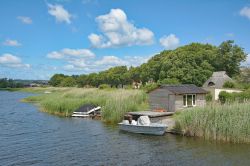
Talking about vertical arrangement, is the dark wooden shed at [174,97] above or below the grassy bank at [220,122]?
above

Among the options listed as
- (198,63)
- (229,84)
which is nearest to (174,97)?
(229,84)

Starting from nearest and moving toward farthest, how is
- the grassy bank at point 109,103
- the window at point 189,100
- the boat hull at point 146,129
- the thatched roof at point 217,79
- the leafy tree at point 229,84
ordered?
the boat hull at point 146,129 < the grassy bank at point 109,103 < the window at point 189,100 < the leafy tree at point 229,84 < the thatched roof at point 217,79

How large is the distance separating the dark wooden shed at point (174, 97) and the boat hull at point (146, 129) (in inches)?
303

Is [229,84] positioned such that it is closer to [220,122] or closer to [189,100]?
[189,100]

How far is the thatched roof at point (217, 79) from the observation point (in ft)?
168

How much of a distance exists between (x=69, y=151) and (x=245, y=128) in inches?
432

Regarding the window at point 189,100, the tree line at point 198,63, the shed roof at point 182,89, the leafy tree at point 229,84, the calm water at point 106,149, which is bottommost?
the calm water at point 106,149

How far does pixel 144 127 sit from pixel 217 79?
31282 mm

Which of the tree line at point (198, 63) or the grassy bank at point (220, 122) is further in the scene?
the tree line at point (198, 63)

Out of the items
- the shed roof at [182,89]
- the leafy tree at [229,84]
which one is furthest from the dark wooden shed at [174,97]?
the leafy tree at [229,84]

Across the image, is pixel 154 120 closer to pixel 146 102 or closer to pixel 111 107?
pixel 111 107

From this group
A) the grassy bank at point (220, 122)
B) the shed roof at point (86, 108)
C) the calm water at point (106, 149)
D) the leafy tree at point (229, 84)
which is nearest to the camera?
Answer: the calm water at point (106, 149)

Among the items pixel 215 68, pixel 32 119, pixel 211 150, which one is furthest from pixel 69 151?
pixel 215 68

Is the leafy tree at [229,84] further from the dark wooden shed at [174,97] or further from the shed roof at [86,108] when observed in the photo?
the shed roof at [86,108]
